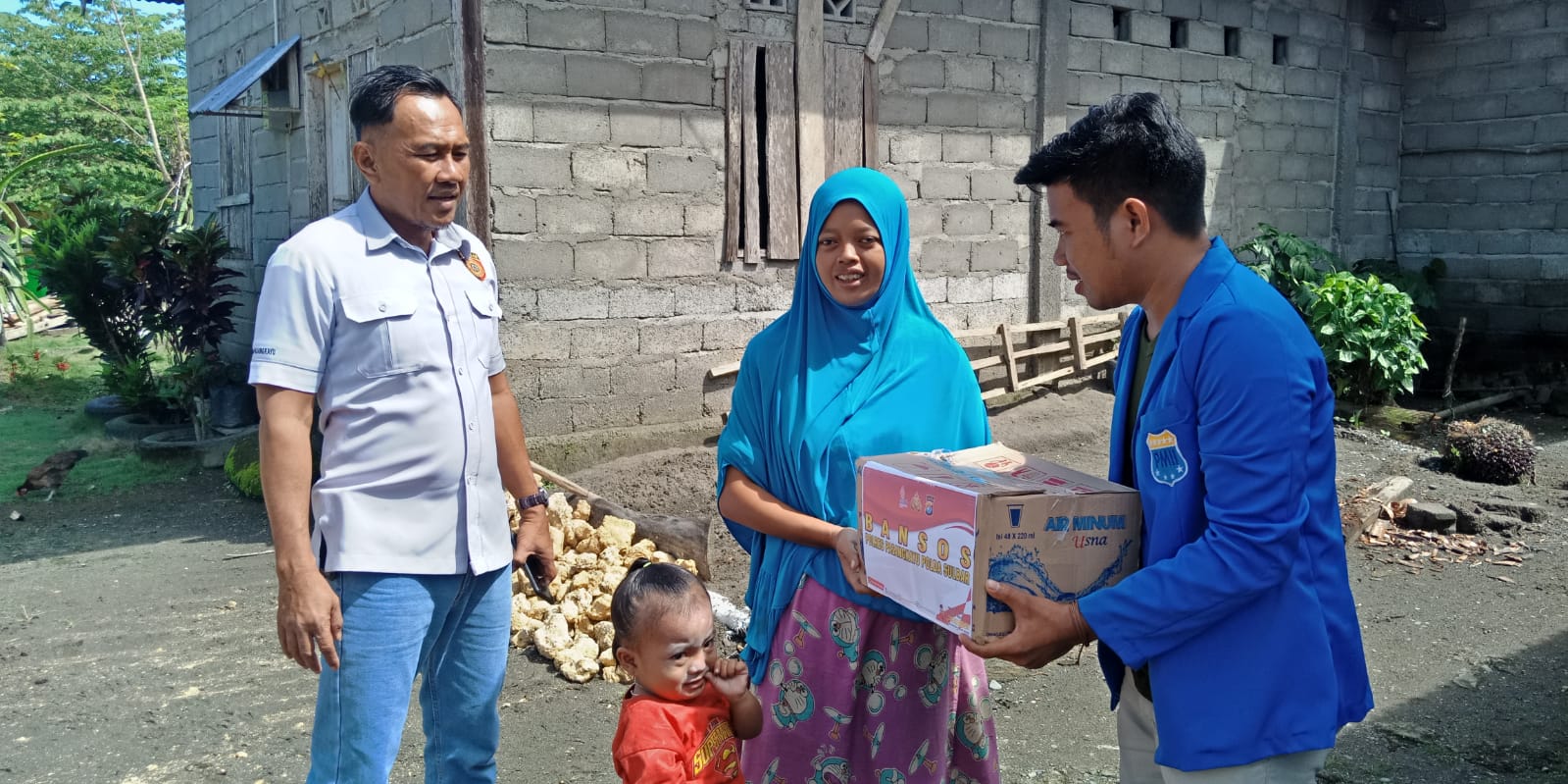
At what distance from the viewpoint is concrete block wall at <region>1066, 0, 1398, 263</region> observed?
354 inches

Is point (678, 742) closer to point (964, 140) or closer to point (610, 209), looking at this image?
point (610, 209)

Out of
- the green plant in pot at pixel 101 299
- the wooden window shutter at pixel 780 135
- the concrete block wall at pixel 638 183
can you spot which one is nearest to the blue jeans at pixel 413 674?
the concrete block wall at pixel 638 183

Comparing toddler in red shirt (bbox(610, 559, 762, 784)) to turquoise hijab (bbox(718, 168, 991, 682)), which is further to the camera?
turquoise hijab (bbox(718, 168, 991, 682))

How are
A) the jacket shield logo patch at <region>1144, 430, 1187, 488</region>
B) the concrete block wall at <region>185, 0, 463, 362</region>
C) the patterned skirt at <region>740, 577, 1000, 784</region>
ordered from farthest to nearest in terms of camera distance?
the concrete block wall at <region>185, 0, 463, 362</region> → the patterned skirt at <region>740, 577, 1000, 784</region> → the jacket shield logo patch at <region>1144, 430, 1187, 488</region>

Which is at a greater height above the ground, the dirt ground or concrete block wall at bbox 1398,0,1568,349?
concrete block wall at bbox 1398,0,1568,349

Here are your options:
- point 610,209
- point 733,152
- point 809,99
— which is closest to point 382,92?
point 610,209

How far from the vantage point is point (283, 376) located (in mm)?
2186

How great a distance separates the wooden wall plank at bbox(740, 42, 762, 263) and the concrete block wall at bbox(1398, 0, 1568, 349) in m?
7.73

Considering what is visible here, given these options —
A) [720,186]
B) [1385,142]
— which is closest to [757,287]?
[720,186]

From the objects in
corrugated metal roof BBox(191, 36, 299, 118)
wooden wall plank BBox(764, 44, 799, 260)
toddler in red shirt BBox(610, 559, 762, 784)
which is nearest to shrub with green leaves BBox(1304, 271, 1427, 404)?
wooden wall plank BBox(764, 44, 799, 260)

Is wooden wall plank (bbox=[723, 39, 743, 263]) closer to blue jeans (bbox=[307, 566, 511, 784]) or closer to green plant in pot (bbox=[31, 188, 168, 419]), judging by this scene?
blue jeans (bbox=[307, 566, 511, 784])

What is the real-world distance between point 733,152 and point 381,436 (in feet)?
16.5

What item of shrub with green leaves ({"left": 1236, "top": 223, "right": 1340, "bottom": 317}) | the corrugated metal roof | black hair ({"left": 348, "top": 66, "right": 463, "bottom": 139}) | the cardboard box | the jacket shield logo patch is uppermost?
the corrugated metal roof

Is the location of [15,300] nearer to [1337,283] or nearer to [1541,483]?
[1337,283]
